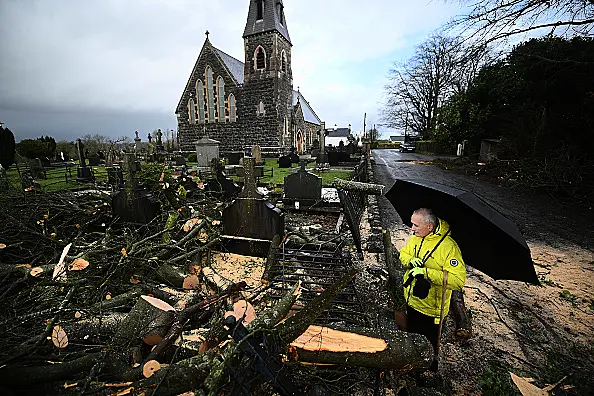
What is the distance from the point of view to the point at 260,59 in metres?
25.5

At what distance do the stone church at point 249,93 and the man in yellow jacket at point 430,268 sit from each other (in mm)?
23972

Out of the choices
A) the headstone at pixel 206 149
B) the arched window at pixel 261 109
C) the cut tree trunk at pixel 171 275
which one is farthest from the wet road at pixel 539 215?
the arched window at pixel 261 109

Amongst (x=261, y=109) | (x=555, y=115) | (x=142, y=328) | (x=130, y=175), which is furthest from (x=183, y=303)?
(x=261, y=109)

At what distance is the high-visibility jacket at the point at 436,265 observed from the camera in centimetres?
219

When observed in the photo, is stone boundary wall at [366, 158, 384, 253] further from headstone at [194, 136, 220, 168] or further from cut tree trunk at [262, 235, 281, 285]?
headstone at [194, 136, 220, 168]

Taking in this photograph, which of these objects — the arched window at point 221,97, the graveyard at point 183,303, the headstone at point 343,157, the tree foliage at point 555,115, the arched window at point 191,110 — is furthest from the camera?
the arched window at point 191,110

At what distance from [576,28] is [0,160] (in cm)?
2306

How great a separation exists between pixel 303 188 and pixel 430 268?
6088mm

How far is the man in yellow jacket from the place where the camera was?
2221 mm

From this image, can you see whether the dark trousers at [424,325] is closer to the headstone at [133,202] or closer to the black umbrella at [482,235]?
the black umbrella at [482,235]

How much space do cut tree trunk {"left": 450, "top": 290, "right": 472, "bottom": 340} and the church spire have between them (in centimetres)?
2701

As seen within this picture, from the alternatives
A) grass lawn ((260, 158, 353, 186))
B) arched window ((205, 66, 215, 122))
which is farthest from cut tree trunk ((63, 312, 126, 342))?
arched window ((205, 66, 215, 122))

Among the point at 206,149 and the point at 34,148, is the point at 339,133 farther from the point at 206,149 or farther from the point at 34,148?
the point at 34,148

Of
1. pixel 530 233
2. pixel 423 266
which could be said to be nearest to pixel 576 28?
pixel 530 233
